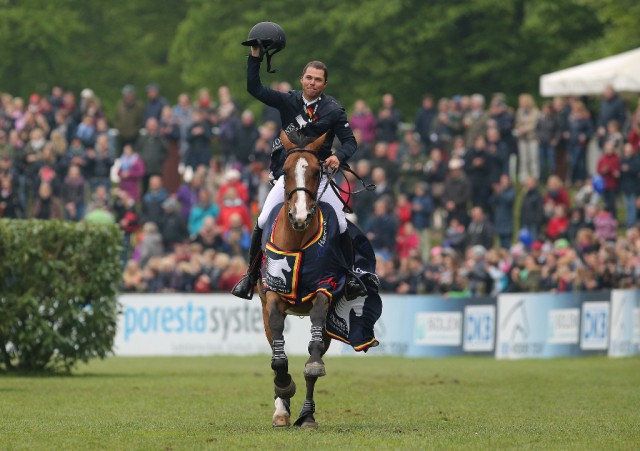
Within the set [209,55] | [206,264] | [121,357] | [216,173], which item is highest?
[209,55]

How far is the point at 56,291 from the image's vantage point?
67.3 ft

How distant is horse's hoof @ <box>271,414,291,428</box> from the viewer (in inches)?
501

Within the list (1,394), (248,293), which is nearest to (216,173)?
(1,394)

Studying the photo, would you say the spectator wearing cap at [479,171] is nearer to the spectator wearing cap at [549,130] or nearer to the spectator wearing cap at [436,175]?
the spectator wearing cap at [436,175]

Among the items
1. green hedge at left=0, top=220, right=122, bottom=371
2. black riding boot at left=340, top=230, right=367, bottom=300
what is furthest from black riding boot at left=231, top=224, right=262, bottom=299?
green hedge at left=0, top=220, right=122, bottom=371

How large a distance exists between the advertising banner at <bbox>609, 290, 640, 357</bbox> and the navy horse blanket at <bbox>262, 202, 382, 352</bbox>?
43.6 feet

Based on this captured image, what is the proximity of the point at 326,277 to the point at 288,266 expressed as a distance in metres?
0.39

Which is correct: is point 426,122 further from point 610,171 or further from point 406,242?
point 610,171

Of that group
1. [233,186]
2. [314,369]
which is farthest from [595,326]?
[314,369]

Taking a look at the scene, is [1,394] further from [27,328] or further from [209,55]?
[209,55]

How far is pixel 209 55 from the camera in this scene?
54.0 meters

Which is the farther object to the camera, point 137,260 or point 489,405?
point 137,260

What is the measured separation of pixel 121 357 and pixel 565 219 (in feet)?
31.4

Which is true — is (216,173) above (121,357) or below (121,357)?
above
